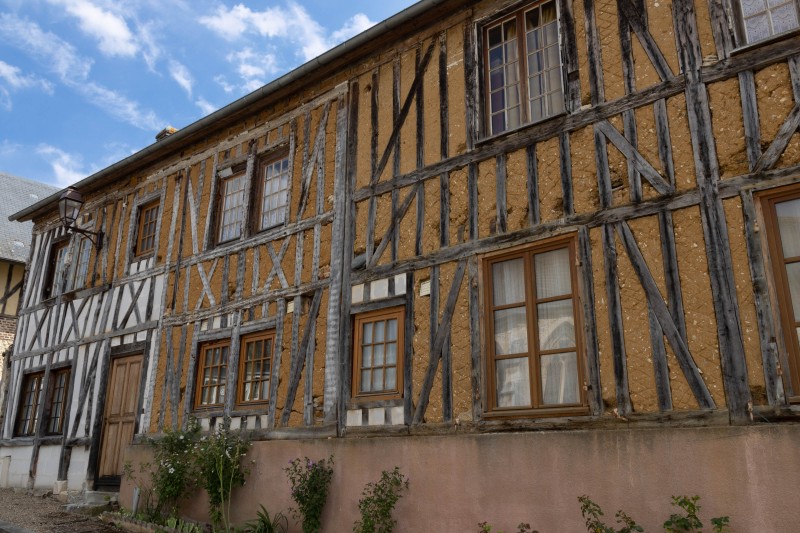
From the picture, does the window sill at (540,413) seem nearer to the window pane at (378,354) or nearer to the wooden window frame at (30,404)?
the window pane at (378,354)

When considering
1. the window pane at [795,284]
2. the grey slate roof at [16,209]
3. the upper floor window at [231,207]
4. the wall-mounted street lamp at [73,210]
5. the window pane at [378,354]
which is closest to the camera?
the window pane at [795,284]

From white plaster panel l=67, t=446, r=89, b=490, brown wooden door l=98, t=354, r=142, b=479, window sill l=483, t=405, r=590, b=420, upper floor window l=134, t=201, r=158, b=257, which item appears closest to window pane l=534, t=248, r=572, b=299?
window sill l=483, t=405, r=590, b=420

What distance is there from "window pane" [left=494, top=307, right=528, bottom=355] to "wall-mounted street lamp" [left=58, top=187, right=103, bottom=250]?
7775 mm

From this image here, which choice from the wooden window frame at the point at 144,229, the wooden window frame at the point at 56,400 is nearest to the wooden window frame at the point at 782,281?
the wooden window frame at the point at 144,229

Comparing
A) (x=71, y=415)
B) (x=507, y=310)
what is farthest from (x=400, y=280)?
(x=71, y=415)

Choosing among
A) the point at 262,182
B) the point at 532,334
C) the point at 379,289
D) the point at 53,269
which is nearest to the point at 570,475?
the point at 532,334

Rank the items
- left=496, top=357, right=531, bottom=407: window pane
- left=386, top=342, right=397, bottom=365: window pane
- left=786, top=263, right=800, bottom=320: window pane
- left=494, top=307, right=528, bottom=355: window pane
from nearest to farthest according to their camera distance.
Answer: left=786, top=263, right=800, bottom=320: window pane, left=496, top=357, right=531, bottom=407: window pane, left=494, top=307, right=528, bottom=355: window pane, left=386, top=342, right=397, bottom=365: window pane

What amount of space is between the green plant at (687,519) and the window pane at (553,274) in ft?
5.78

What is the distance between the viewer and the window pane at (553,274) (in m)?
5.35

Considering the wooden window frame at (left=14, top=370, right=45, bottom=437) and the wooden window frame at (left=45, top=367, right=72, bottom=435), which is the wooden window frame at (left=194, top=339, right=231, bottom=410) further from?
the wooden window frame at (left=14, top=370, right=45, bottom=437)

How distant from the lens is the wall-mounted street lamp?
10.5m

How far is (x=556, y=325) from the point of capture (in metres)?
5.30

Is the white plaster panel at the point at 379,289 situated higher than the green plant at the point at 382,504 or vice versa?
the white plaster panel at the point at 379,289

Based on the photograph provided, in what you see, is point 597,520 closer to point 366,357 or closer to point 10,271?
point 366,357
